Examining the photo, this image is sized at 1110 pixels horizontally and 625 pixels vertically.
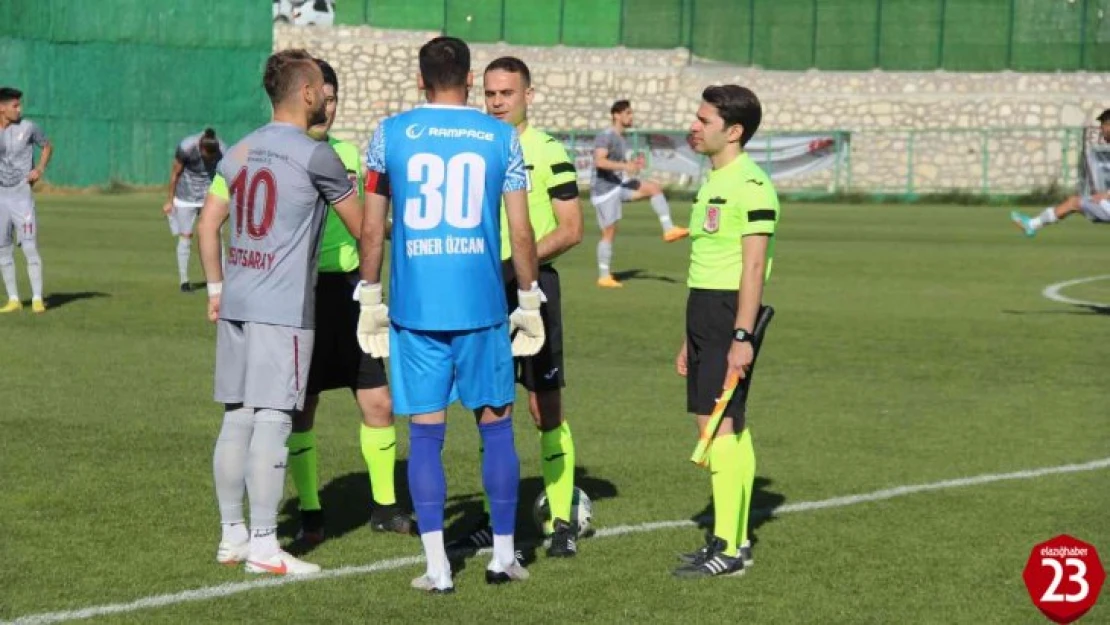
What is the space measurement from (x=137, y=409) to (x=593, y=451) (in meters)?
3.33

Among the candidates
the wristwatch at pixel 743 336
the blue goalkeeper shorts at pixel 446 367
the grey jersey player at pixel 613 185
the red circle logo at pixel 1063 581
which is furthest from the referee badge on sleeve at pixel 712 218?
the grey jersey player at pixel 613 185

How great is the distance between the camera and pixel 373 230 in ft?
23.4

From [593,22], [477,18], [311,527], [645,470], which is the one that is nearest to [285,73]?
[311,527]

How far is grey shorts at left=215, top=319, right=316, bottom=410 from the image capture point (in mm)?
7562

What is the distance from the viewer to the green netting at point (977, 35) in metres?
51.1

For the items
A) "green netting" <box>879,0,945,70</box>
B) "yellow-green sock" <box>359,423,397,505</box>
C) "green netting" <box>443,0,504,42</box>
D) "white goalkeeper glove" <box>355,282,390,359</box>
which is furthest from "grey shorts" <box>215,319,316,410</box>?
"green netting" <box>443,0,504,42</box>

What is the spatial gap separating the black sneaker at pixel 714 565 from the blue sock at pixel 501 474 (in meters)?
0.79

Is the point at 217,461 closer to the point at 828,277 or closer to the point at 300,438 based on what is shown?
the point at 300,438

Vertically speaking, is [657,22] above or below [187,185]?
above

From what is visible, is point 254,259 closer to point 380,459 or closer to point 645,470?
point 380,459

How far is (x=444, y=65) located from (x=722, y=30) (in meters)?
47.3

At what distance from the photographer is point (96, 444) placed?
423 inches

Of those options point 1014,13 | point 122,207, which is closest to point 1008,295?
point 122,207

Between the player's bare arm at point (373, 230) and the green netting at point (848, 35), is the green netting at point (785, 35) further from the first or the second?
the player's bare arm at point (373, 230)
